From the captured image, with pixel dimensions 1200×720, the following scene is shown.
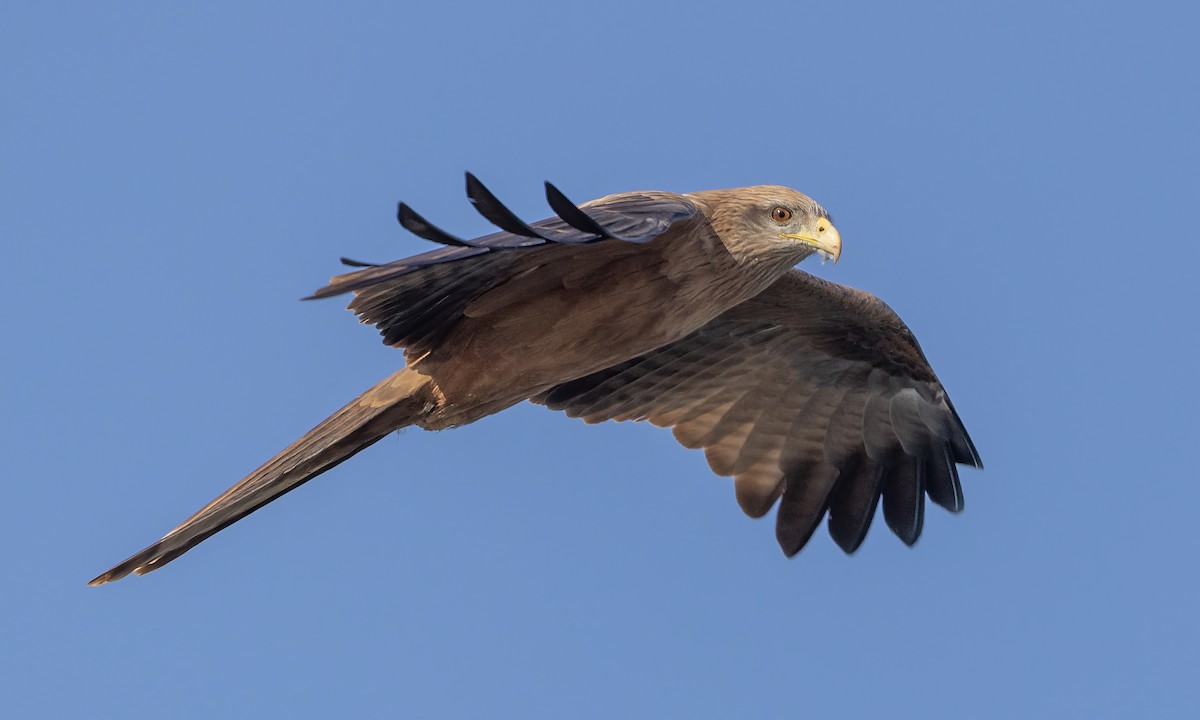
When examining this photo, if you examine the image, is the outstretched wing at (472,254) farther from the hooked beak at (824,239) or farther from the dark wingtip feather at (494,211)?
the hooked beak at (824,239)

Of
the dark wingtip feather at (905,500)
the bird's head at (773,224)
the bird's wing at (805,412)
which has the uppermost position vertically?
the bird's head at (773,224)

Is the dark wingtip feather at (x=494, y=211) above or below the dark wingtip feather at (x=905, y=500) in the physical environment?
above

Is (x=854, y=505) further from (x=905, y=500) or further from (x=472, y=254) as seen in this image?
(x=472, y=254)

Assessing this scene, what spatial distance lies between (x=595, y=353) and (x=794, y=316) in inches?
85.2

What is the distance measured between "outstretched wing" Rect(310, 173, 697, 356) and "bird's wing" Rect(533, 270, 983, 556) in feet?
6.66

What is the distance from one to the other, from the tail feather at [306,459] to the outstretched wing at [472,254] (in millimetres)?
265

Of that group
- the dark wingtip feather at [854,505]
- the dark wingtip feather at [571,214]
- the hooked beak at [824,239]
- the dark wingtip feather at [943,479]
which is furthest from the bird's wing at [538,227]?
the dark wingtip feather at [943,479]

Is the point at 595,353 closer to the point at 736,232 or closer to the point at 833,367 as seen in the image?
the point at 736,232

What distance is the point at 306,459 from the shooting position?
792 cm

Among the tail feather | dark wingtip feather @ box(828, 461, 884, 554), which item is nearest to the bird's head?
the tail feather

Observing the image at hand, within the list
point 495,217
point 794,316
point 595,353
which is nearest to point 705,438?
point 794,316

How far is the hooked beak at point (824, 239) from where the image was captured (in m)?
7.68

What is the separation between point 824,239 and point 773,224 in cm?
27

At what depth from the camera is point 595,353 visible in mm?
7992
